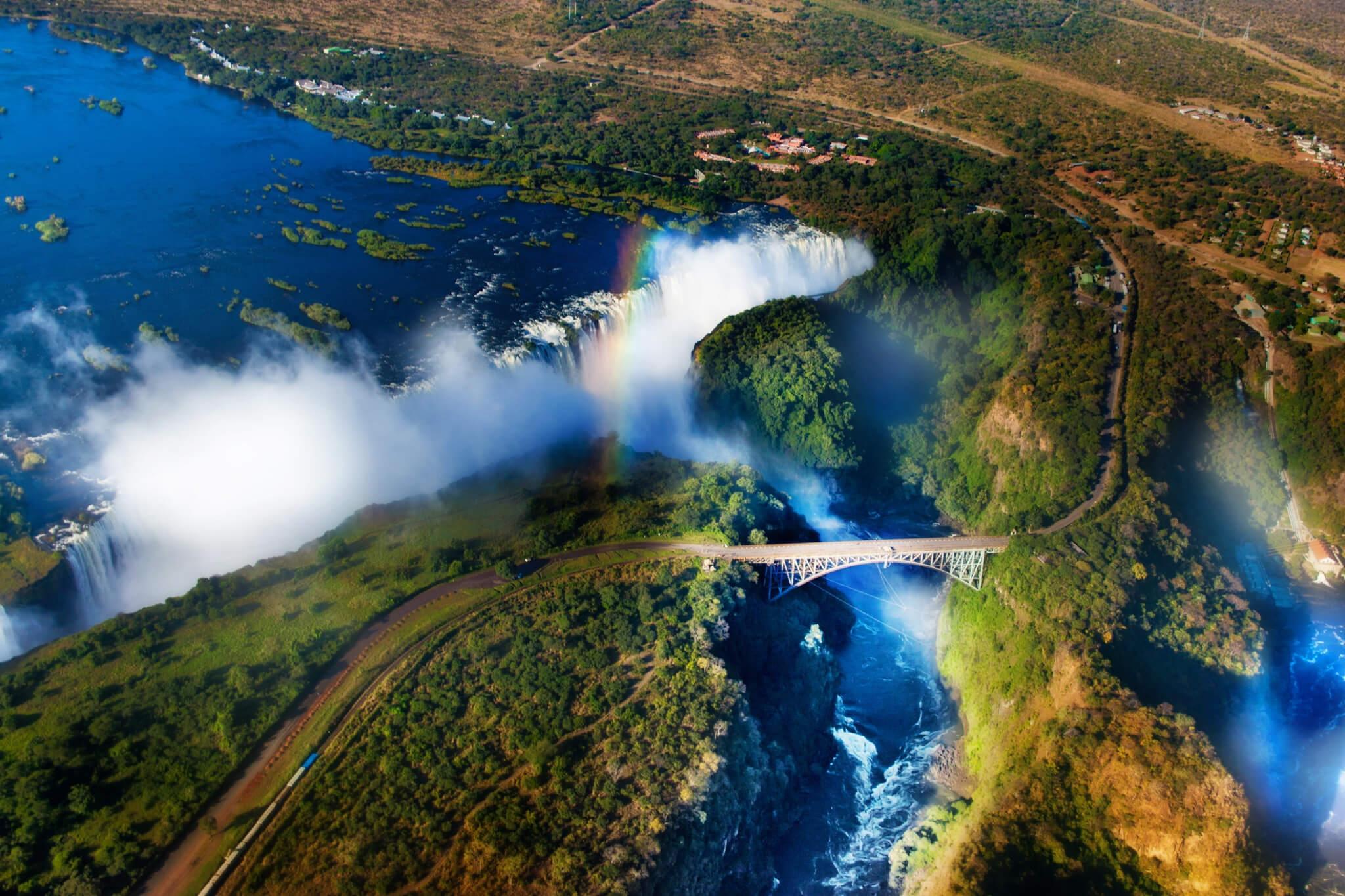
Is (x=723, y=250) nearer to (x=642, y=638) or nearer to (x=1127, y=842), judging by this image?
(x=642, y=638)

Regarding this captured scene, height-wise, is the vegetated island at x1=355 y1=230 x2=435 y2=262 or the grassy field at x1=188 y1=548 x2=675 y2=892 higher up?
the vegetated island at x1=355 y1=230 x2=435 y2=262

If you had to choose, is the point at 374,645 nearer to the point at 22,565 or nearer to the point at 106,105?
the point at 22,565

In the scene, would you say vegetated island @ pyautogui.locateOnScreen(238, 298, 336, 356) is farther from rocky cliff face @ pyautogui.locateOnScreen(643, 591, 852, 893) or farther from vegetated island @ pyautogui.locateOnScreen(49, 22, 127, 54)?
vegetated island @ pyautogui.locateOnScreen(49, 22, 127, 54)

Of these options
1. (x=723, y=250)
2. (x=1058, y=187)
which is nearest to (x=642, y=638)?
(x=723, y=250)

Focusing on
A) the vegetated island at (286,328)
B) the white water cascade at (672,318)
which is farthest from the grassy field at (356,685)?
the vegetated island at (286,328)

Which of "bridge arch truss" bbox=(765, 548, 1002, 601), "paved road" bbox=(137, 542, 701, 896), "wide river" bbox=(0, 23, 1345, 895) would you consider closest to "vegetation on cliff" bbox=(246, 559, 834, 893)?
"paved road" bbox=(137, 542, 701, 896)

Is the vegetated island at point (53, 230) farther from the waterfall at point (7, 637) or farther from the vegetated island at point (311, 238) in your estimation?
the waterfall at point (7, 637)

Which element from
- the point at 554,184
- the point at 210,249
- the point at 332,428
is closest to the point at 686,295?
the point at 554,184
